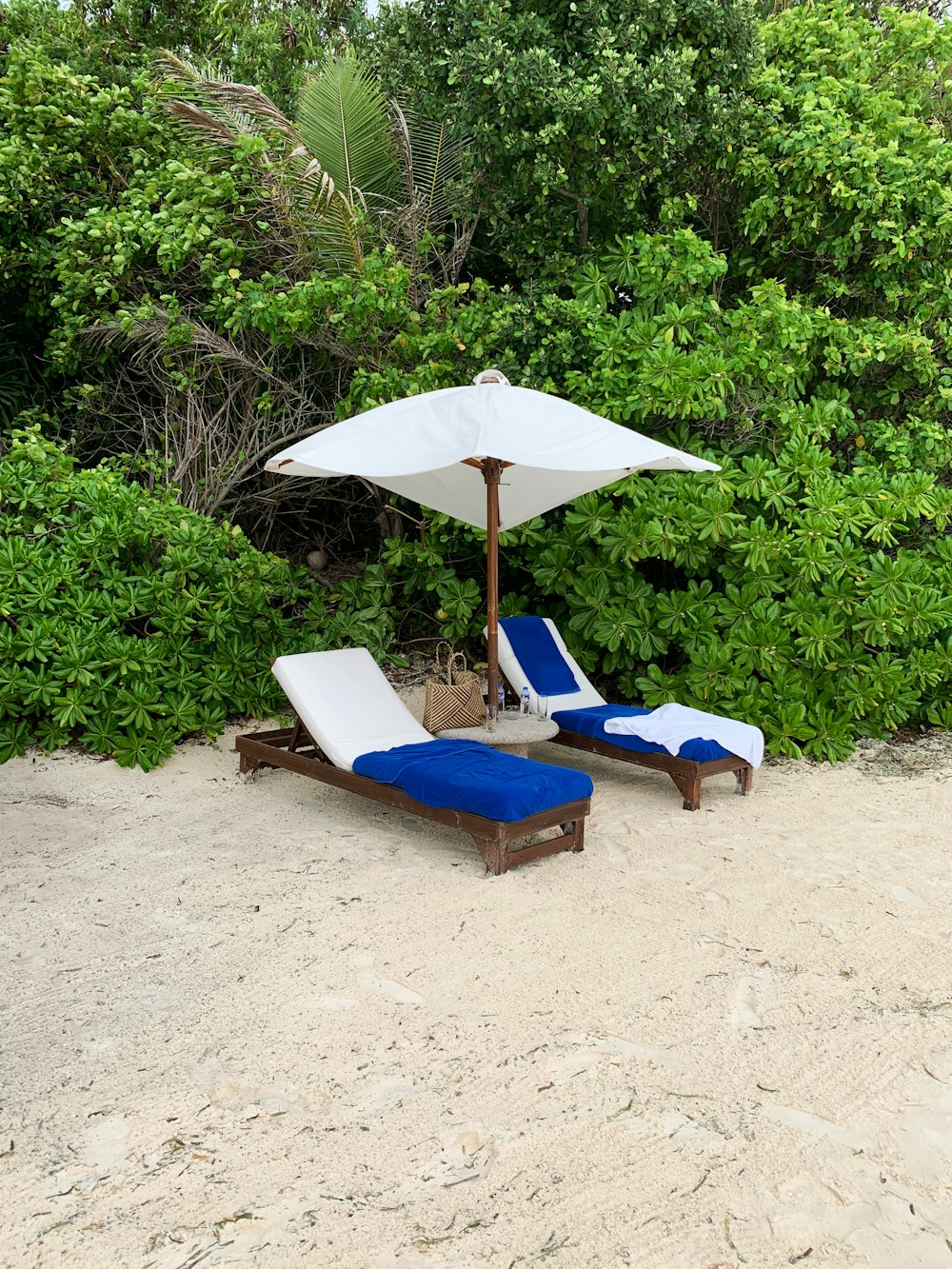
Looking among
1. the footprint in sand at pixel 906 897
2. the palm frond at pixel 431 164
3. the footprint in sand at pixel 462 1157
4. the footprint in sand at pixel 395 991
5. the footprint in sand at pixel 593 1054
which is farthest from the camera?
the palm frond at pixel 431 164

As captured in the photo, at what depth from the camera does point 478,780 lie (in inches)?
182

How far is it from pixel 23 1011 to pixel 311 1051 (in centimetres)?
98

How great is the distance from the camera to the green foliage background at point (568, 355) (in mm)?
6645

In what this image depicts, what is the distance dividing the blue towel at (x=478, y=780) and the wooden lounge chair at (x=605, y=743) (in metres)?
0.99

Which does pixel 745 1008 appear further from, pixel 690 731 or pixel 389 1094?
pixel 690 731

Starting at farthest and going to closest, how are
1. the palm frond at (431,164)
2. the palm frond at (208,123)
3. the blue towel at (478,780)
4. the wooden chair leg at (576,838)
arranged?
the palm frond at (431,164) < the palm frond at (208,123) < the wooden chair leg at (576,838) < the blue towel at (478,780)

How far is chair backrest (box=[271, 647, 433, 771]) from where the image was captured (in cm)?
546

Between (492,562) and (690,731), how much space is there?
1.43m

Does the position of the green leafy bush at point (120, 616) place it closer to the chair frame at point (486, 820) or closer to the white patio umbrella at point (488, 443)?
the chair frame at point (486, 820)

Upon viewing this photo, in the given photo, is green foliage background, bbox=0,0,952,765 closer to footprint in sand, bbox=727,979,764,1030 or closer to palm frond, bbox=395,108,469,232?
palm frond, bbox=395,108,469,232

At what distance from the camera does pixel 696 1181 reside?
8.33ft

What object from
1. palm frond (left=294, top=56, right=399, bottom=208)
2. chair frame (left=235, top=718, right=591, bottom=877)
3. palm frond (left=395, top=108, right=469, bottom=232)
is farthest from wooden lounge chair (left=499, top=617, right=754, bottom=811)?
palm frond (left=294, top=56, right=399, bottom=208)

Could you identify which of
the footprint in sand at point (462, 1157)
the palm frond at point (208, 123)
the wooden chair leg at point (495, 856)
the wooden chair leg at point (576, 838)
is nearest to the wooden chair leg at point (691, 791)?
the wooden chair leg at point (576, 838)

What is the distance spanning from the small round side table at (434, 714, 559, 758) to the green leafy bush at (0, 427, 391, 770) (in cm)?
180
